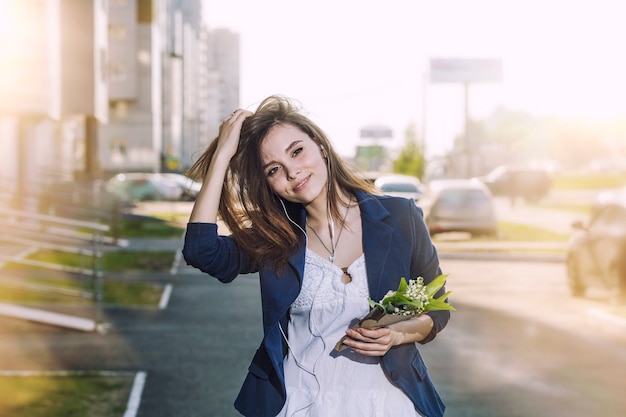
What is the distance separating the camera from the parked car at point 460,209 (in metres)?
29.1

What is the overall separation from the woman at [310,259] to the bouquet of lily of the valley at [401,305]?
34mm

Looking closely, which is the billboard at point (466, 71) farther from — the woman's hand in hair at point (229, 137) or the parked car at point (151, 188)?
the woman's hand in hair at point (229, 137)

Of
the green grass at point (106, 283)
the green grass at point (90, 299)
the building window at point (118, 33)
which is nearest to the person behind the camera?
the green grass at point (90, 299)

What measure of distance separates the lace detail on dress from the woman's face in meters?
0.24

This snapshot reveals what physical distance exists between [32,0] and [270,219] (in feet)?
87.4

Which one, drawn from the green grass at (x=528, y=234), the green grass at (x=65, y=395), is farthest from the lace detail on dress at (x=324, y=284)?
the green grass at (x=528, y=234)

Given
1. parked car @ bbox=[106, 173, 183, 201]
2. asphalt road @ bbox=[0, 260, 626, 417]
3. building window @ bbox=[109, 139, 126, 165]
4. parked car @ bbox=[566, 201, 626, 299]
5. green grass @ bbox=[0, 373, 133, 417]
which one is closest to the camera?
green grass @ bbox=[0, 373, 133, 417]

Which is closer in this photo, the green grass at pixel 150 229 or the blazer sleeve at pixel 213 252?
the blazer sleeve at pixel 213 252

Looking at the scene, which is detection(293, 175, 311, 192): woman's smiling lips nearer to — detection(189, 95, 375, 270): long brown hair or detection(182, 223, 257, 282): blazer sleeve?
detection(189, 95, 375, 270): long brown hair

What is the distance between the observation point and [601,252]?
48.6 ft

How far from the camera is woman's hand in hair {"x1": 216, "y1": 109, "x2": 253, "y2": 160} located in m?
3.78

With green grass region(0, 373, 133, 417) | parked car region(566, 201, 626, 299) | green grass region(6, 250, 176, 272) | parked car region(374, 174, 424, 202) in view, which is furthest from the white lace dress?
Answer: parked car region(374, 174, 424, 202)

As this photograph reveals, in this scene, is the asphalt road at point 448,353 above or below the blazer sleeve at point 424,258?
below

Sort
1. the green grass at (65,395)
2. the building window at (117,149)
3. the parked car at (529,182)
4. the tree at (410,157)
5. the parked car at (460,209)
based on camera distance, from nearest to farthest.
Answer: the green grass at (65,395) → the parked car at (460,209) → the parked car at (529,182) → the building window at (117,149) → the tree at (410,157)
